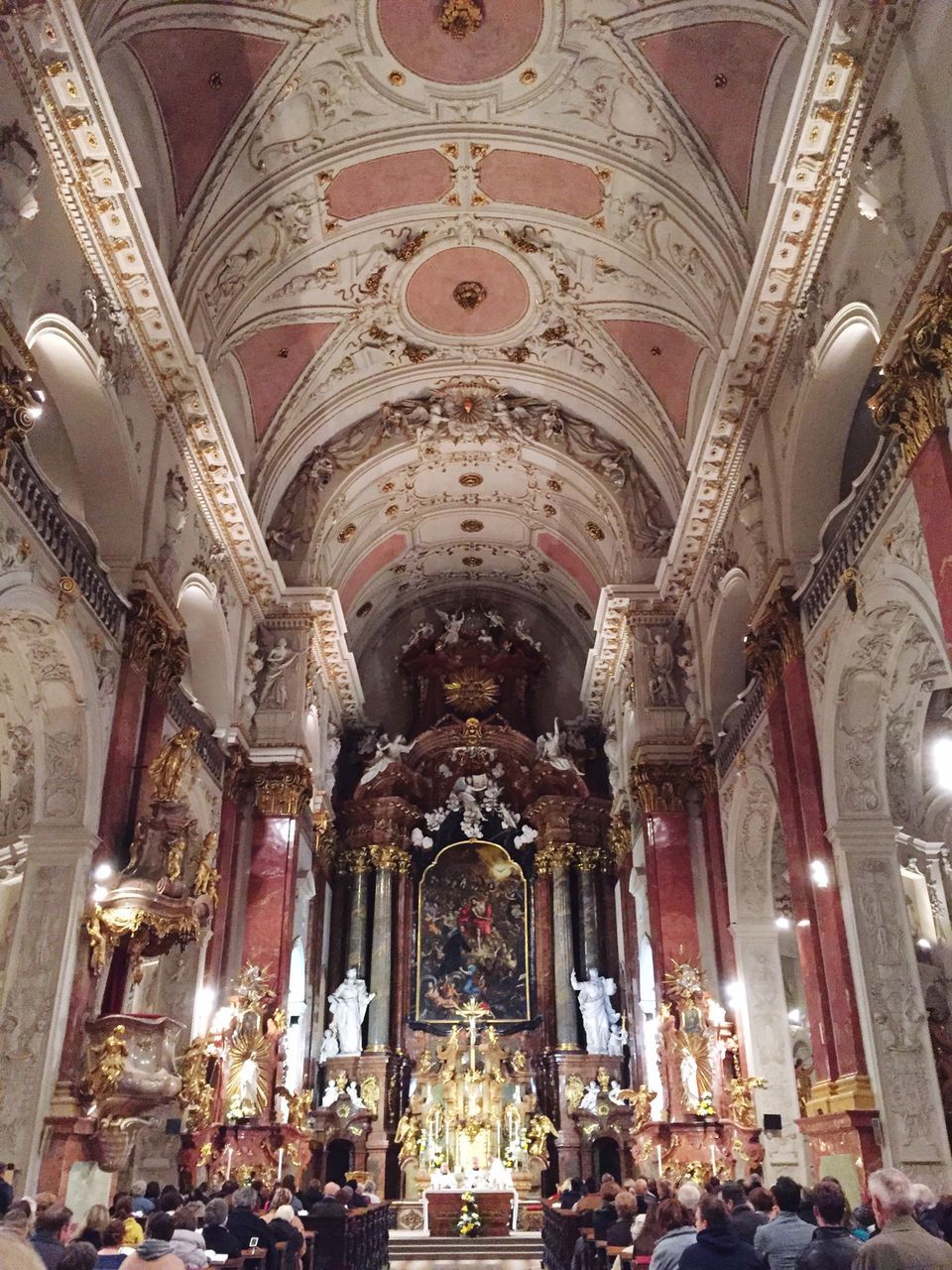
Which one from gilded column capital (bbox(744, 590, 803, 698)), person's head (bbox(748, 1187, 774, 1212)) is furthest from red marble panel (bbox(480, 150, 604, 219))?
person's head (bbox(748, 1187, 774, 1212))

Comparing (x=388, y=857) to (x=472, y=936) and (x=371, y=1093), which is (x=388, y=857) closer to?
(x=472, y=936)

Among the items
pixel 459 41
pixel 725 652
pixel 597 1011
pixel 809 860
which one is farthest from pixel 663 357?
pixel 597 1011

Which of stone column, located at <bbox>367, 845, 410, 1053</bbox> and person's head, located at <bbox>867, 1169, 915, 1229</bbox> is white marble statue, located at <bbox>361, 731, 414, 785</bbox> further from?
person's head, located at <bbox>867, 1169, 915, 1229</bbox>

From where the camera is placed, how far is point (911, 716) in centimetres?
1312

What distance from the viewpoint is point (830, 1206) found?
16.3 ft

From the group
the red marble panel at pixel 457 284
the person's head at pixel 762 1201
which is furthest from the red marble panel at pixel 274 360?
the person's head at pixel 762 1201

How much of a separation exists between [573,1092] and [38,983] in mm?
13272

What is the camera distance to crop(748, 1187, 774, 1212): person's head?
735cm

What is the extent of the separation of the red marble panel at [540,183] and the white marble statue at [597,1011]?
1461 cm

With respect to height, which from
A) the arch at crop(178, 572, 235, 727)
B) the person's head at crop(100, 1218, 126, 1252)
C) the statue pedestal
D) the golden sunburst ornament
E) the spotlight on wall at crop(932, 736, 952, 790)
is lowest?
the person's head at crop(100, 1218, 126, 1252)

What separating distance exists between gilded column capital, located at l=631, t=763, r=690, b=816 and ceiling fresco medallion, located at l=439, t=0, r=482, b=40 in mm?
11140

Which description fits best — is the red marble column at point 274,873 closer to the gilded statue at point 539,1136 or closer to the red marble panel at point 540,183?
the gilded statue at point 539,1136

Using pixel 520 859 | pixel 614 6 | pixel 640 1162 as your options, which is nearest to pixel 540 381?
Answer: pixel 614 6

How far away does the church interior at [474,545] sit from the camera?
10.5 metres
